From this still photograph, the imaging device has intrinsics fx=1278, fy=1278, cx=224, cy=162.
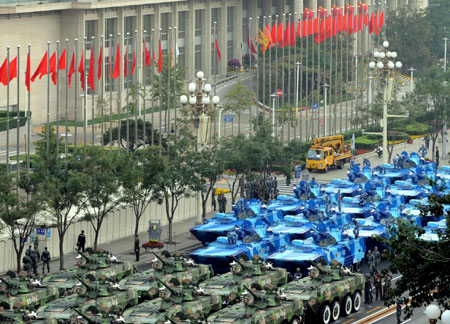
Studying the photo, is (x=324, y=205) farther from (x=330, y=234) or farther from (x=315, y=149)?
(x=315, y=149)

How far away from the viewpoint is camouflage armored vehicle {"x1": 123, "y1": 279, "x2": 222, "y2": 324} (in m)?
48.5

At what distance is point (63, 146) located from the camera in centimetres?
6981

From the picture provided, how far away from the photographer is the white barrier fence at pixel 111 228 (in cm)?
6191

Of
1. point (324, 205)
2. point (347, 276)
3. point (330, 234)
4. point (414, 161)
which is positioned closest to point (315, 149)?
point (414, 161)

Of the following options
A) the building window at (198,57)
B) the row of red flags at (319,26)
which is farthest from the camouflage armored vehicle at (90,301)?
the building window at (198,57)

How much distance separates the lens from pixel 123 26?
120 m

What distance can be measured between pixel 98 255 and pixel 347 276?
11.0m

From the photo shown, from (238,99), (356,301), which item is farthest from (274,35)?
(356,301)

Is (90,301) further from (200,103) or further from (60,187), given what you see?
(200,103)

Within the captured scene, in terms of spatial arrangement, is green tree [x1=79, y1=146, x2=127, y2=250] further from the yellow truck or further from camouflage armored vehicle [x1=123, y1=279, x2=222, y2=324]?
the yellow truck

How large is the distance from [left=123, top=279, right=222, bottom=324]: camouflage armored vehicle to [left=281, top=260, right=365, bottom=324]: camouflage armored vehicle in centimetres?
357

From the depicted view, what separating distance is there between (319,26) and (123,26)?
23278mm

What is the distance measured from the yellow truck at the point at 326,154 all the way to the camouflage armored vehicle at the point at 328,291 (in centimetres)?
3709

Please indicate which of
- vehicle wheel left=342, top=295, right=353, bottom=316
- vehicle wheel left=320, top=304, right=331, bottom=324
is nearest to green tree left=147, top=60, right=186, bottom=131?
vehicle wheel left=342, top=295, right=353, bottom=316
